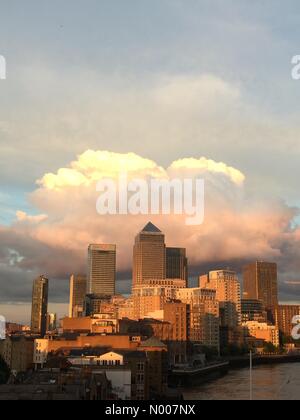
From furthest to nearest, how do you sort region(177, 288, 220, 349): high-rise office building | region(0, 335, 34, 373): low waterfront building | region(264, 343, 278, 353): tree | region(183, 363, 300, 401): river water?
1. region(264, 343, 278, 353): tree
2. region(177, 288, 220, 349): high-rise office building
3. region(0, 335, 34, 373): low waterfront building
4. region(183, 363, 300, 401): river water

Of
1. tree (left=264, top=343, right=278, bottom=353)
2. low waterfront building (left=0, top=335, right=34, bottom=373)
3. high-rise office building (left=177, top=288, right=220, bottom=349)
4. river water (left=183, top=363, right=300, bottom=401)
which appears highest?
high-rise office building (left=177, top=288, right=220, bottom=349)

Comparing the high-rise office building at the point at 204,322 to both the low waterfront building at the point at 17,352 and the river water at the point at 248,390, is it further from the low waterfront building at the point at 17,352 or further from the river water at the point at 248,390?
the low waterfront building at the point at 17,352

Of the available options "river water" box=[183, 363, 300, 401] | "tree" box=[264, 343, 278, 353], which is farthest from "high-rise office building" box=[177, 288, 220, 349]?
"river water" box=[183, 363, 300, 401]

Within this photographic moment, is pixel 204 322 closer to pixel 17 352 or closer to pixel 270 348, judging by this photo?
pixel 270 348

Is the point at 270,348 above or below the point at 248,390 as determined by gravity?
above

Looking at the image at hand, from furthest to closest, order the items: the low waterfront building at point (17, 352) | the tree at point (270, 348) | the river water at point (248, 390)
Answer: the tree at point (270, 348) → the low waterfront building at point (17, 352) → the river water at point (248, 390)

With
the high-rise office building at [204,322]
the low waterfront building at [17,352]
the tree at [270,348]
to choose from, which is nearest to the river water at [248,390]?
the low waterfront building at [17,352]

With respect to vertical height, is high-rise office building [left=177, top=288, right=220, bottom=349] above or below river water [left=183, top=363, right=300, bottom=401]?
above

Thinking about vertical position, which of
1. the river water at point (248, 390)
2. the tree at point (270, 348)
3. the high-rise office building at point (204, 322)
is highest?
the high-rise office building at point (204, 322)

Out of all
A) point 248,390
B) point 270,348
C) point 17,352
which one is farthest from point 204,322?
point 248,390

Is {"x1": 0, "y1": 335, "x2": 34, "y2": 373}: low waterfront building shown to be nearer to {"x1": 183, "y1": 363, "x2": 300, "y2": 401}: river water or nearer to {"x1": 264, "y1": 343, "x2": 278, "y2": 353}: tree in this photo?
{"x1": 183, "y1": 363, "x2": 300, "y2": 401}: river water

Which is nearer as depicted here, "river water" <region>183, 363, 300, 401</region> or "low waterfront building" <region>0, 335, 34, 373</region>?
"river water" <region>183, 363, 300, 401</region>

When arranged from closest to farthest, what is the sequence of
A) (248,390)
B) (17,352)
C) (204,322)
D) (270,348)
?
(248,390) < (17,352) < (204,322) < (270,348)
